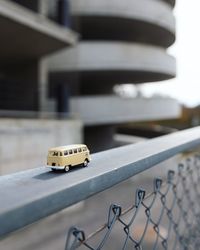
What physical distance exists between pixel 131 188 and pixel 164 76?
329 inches

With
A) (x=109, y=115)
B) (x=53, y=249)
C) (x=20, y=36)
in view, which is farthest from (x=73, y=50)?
(x=53, y=249)

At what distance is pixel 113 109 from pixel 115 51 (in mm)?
2739

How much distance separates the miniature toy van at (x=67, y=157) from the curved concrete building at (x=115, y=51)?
A: 13657mm

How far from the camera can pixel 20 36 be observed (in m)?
11.3

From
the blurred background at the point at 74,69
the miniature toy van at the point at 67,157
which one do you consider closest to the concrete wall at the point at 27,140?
the blurred background at the point at 74,69

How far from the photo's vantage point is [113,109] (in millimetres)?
15570

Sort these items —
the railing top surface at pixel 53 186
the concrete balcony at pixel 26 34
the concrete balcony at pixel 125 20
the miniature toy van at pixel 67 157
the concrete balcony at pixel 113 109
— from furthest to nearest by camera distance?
the concrete balcony at pixel 125 20 < the concrete balcony at pixel 113 109 < the concrete balcony at pixel 26 34 < the miniature toy van at pixel 67 157 < the railing top surface at pixel 53 186

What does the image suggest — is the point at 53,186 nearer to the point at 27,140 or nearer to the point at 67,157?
the point at 67,157

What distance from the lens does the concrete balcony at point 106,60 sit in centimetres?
1598

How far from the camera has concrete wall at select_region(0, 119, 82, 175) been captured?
8742 mm

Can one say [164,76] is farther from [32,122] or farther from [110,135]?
[32,122]

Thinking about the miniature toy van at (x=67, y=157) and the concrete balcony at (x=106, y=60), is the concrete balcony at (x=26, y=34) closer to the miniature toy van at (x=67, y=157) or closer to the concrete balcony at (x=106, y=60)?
the concrete balcony at (x=106, y=60)

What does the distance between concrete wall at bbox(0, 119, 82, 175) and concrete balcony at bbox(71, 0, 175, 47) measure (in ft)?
22.9

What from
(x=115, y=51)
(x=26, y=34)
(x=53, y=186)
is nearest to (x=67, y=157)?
(x=53, y=186)
